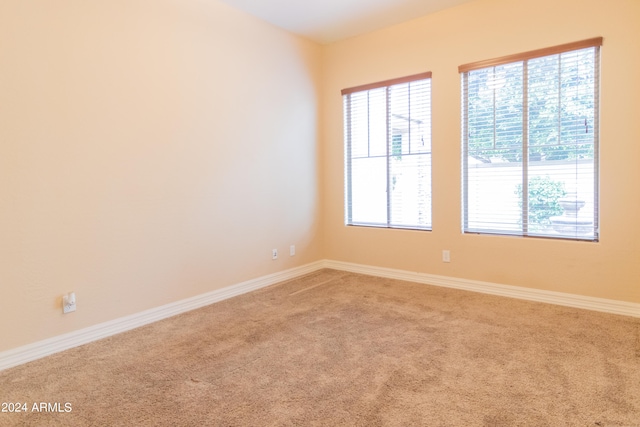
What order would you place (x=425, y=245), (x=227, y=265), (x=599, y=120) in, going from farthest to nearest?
(x=425, y=245), (x=227, y=265), (x=599, y=120)

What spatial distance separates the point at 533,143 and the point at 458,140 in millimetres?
694

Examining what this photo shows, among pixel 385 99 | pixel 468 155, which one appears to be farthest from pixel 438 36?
pixel 468 155

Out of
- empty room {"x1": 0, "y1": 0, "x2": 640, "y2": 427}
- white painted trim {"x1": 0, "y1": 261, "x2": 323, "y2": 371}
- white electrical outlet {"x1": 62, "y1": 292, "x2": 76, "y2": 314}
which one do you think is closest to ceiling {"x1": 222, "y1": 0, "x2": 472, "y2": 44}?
empty room {"x1": 0, "y1": 0, "x2": 640, "y2": 427}

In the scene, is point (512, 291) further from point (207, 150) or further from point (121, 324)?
point (121, 324)

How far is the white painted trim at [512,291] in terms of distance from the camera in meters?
3.15

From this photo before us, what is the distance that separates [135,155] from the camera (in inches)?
119

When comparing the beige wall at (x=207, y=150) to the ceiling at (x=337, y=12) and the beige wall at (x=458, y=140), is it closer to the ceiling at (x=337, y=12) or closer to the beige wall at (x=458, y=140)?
the beige wall at (x=458, y=140)

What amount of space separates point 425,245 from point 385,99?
70.7 inches

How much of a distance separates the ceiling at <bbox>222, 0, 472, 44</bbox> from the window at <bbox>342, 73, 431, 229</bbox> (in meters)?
0.65

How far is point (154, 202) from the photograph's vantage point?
3160 millimetres

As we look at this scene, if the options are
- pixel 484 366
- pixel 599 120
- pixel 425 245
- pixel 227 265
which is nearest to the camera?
pixel 484 366

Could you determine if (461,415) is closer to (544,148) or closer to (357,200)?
(544,148)

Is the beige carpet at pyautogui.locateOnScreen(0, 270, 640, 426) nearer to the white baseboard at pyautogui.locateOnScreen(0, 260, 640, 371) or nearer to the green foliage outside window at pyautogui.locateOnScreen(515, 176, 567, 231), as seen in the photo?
the white baseboard at pyautogui.locateOnScreen(0, 260, 640, 371)

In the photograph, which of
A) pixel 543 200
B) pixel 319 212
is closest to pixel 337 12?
pixel 319 212
